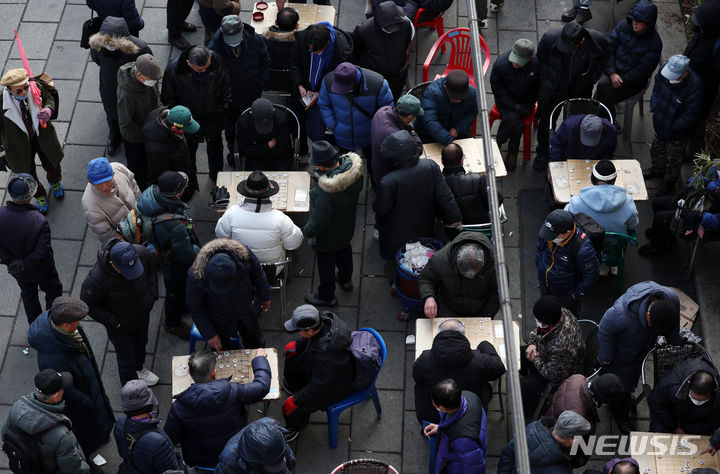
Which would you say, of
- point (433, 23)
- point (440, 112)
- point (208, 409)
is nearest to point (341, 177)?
point (440, 112)

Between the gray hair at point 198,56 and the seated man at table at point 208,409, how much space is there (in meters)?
3.36

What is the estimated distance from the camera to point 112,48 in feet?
31.8

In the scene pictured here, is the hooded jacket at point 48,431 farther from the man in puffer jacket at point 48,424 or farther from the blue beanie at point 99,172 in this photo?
the blue beanie at point 99,172

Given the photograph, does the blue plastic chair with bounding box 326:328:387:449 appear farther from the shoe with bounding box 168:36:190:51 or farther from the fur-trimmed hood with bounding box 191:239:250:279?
the shoe with bounding box 168:36:190:51

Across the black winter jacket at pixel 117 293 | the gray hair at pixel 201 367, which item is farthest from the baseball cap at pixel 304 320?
the black winter jacket at pixel 117 293

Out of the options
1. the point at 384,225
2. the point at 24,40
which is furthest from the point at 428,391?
the point at 24,40

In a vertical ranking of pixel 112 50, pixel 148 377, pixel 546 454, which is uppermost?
pixel 112 50

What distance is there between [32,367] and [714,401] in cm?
644

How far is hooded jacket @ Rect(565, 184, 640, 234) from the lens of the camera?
29.2 feet

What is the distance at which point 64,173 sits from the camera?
10688mm

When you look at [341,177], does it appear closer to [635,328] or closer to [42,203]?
[635,328]

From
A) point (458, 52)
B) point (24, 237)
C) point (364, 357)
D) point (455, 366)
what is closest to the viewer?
point (455, 366)

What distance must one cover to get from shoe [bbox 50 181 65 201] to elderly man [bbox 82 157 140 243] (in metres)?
1.70

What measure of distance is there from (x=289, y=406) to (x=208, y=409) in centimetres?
104
